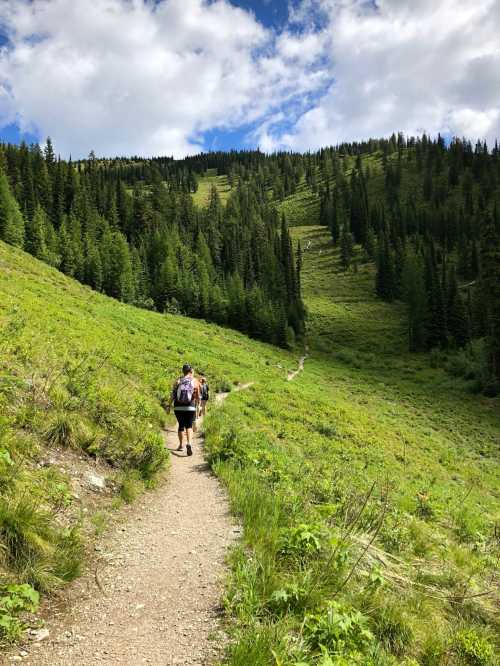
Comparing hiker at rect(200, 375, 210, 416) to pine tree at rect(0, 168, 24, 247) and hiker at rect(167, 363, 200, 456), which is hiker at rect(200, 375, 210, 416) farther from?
pine tree at rect(0, 168, 24, 247)

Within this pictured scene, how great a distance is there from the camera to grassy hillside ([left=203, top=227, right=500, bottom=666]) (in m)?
4.33

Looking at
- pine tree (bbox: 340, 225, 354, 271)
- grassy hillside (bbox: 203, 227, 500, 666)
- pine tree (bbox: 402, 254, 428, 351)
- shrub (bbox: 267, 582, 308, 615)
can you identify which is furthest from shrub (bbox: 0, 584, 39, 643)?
pine tree (bbox: 340, 225, 354, 271)

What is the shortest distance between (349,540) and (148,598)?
3109 millimetres

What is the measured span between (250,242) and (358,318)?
3647 cm

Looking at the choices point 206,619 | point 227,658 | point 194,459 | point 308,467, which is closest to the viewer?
point 227,658

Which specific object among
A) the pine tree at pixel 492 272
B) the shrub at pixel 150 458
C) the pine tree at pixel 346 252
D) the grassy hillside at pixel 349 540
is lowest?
the grassy hillside at pixel 349 540

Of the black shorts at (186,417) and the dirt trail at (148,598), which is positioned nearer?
the dirt trail at (148,598)

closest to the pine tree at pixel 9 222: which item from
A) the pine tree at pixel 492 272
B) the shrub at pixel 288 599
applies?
the pine tree at pixel 492 272

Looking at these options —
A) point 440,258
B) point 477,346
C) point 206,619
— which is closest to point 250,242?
point 477,346

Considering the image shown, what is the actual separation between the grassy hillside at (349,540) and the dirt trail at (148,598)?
407mm

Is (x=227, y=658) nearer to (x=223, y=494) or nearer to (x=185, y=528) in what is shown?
(x=185, y=528)

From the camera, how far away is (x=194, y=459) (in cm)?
1128

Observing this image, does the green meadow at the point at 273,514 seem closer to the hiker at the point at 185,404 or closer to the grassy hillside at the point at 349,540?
the grassy hillside at the point at 349,540

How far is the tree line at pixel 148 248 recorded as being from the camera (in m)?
71.4
